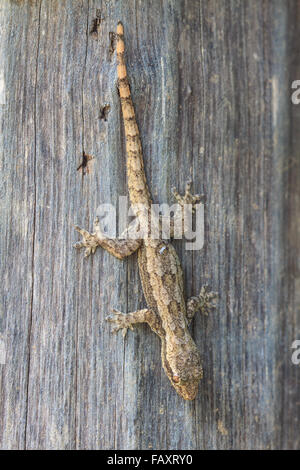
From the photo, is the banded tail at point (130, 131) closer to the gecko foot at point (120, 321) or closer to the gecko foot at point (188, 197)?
the gecko foot at point (188, 197)

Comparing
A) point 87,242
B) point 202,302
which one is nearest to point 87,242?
point 87,242

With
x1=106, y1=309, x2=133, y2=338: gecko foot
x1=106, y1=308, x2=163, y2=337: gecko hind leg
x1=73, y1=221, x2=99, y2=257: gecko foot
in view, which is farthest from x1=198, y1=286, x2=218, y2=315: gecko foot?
x1=73, y1=221, x2=99, y2=257: gecko foot

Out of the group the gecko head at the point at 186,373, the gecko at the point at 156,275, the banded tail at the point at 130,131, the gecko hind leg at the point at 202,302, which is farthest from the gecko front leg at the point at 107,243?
the gecko head at the point at 186,373

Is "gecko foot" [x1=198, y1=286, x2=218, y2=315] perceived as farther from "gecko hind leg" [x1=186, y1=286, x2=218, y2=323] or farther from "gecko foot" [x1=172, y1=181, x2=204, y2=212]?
"gecko foot" [x1=172, y1=181, x2=204, y2=212]

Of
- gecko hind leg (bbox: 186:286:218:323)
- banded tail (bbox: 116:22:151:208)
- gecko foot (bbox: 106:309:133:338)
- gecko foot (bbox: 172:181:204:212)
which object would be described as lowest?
gecko foot (bbox: 106:309:133:338)

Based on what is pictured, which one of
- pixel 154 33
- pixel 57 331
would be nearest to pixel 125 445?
pixel 57 331

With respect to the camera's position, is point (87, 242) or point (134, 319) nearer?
point (134, 319)

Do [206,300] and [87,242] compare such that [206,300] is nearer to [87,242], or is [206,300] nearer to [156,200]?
[156,200]
